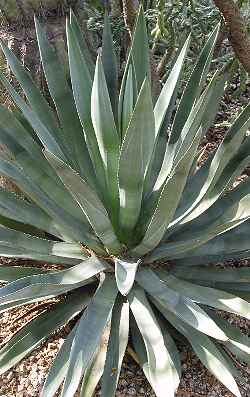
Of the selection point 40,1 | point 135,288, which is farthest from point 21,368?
point 40,1

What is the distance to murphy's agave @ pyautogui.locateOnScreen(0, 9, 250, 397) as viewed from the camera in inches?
71.3

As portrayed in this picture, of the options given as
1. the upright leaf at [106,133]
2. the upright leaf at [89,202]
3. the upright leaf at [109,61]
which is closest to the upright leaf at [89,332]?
the upright leaf at [89,202]

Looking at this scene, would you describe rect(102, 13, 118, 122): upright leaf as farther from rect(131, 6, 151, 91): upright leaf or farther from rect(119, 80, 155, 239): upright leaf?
rect(119, 80, 155, 239): upright leaf

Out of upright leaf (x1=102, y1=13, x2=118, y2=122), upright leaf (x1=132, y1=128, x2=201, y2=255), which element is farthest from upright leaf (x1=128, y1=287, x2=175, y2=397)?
upright leaf (x1=102, y1=13, x2=118, y2=122)

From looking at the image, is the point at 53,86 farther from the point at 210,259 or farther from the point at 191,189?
the point at 210,259

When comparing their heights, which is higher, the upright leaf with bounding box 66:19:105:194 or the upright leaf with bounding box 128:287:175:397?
the upright leaf with bounding box 66:19:105:194

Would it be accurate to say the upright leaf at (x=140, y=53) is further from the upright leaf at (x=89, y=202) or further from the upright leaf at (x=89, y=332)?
the upright leaf at (x=89, y=332)

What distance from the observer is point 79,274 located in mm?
1941

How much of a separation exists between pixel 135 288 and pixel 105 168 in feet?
1.44

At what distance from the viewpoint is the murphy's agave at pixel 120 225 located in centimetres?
181

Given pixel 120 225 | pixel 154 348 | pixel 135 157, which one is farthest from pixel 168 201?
pixel 154 348

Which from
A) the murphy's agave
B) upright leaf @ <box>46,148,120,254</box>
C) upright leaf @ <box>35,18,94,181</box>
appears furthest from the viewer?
upright leaf @ <box>35,18,94,181</box>

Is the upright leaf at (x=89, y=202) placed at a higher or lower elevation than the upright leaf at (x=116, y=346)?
higher

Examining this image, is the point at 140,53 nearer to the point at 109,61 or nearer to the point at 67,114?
the point at 109,61
